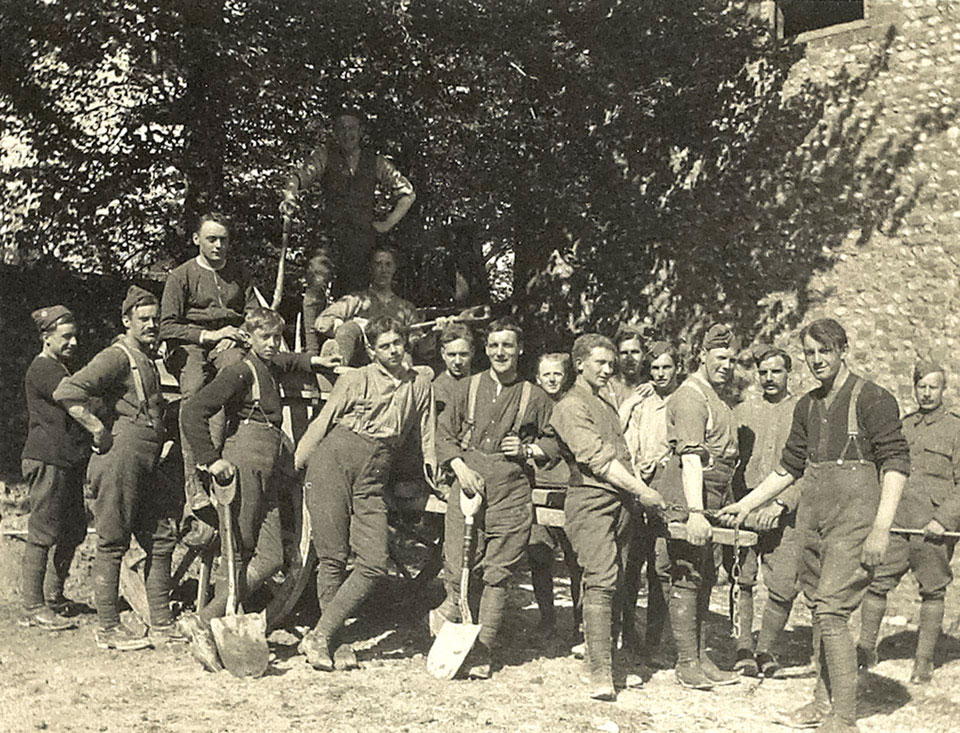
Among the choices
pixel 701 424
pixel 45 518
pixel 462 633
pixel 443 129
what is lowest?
pixel 462 633

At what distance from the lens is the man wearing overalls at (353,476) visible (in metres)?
6.39

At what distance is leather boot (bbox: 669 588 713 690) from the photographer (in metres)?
6.32

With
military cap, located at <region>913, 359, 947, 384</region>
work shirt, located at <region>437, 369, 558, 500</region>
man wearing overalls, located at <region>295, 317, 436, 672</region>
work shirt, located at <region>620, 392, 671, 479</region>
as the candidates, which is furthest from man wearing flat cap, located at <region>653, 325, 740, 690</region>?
man wearing overalls, located at <region>295, 317, 436, 672</region>

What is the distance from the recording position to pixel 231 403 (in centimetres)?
658

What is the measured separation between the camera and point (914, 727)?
5.70m

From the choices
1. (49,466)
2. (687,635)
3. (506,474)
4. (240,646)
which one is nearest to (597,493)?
(506,474)

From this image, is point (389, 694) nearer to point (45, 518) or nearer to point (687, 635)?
point (687, 635)

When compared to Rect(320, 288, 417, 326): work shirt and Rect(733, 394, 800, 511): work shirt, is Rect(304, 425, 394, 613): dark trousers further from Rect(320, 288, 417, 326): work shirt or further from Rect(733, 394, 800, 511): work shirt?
Rect(733, 394, 800, 511): work shirt

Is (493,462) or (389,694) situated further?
(493,462)

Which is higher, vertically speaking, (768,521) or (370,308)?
(370,308)

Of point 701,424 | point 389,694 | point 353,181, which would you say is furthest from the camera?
point 353,181

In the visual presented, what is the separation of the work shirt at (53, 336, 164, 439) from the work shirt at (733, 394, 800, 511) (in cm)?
376

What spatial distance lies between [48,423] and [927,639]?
5809mm

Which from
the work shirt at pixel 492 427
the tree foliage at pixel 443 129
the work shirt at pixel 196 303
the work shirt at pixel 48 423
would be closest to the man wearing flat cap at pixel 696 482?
the work shirt at pixel 492 427
